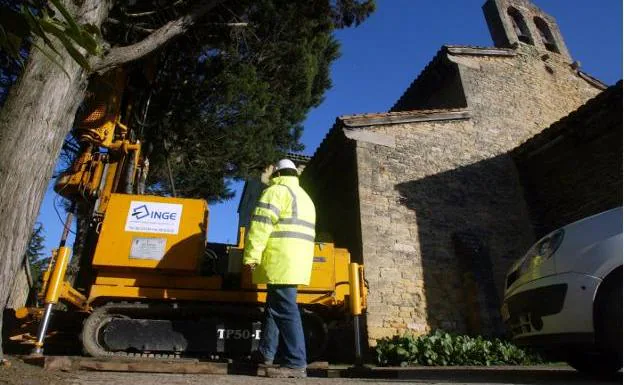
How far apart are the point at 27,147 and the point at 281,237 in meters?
Answer: 2.06

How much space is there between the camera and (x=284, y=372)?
3443 mm

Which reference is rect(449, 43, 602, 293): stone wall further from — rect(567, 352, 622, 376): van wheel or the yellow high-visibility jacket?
the yellow high-visibility jacket

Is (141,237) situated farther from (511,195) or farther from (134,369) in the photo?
(511,195)

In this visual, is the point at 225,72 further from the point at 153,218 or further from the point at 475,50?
the point at 475,50

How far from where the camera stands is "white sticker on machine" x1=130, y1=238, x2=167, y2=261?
476 cm

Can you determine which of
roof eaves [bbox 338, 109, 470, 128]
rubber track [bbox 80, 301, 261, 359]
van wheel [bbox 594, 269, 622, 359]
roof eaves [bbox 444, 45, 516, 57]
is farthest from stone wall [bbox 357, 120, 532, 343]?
van wheel [bbox 594, 269, 622, 359]

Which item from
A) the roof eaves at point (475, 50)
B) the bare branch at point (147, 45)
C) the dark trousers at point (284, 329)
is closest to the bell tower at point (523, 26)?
the roof eaves at point (475, 50)

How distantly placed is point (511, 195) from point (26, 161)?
9.47 meters

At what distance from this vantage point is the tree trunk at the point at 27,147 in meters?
2.70

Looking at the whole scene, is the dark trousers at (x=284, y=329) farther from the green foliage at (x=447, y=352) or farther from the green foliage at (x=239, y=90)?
the green foliage at (x=239, y=90)

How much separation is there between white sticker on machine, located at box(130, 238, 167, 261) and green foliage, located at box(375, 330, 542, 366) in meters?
3.72

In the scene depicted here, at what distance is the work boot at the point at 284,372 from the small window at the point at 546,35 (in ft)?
46.6

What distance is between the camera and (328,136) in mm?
9719

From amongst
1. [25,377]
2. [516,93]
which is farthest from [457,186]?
[25,377]
